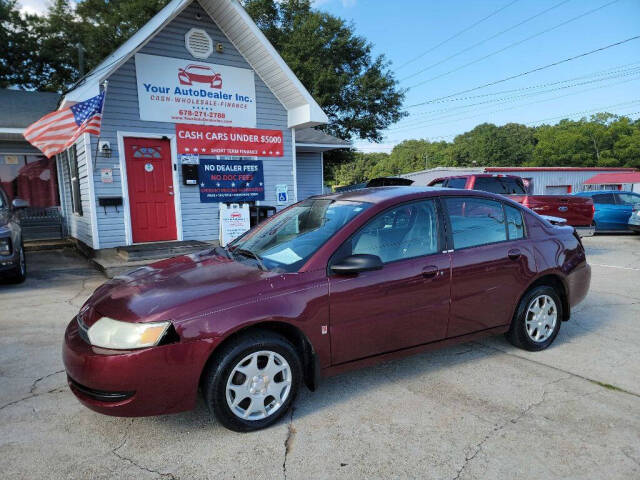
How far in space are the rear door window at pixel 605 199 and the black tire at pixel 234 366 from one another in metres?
15.6

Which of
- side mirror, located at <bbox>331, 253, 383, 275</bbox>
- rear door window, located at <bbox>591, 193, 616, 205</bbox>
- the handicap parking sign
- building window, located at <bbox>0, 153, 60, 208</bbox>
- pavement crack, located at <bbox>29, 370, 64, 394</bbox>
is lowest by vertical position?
pavement crack, located at <bbox>29, 370, 64, 394</bbox>

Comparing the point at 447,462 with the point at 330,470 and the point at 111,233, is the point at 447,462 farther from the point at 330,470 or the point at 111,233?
the point at 111,233

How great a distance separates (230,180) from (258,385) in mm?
7869

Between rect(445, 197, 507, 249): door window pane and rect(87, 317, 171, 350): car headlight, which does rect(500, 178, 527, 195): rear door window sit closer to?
rect(445, 197, 507, 249): door window pane

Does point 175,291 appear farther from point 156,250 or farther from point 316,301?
point 156,250

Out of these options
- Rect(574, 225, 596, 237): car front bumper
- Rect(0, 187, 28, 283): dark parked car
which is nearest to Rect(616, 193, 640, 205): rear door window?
Rect(574, 225, 596, 237): car front bumper

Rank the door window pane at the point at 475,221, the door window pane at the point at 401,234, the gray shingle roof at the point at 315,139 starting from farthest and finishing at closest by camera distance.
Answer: the gray shingle roof at the point at 315,139 → the door window pane at the point at 475,221 → the door window pane at the point at 401,234

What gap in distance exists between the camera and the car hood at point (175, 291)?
2.43 meters

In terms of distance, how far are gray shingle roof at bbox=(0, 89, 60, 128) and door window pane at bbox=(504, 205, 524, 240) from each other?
12009 millimetres

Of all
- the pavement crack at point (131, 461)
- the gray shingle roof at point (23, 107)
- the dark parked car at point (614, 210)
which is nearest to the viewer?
the pavement crack at point (131, 461)

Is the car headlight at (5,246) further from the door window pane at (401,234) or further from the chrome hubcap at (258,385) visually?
the door window pane at (401,234)

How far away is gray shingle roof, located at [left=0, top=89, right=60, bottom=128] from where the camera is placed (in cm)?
1107

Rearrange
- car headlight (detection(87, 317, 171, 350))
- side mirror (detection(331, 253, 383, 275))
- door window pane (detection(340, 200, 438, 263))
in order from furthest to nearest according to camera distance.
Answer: door window pane (detection(340, 200, 438, 263)), side mirror (detection(331, 253, 383, 275)), car headlight (detection(87, 317, 171, 350))

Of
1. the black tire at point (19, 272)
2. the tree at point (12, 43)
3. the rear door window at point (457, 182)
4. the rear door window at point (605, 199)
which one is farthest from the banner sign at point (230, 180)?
the tree at point (12, 43)
